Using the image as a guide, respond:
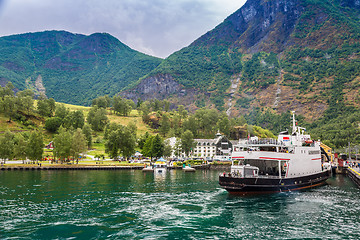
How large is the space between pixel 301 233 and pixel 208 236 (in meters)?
10.2

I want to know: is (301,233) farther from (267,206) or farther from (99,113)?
(99,113)

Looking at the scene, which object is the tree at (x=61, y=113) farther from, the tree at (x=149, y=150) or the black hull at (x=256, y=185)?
the black hull at (x=256, y=185)

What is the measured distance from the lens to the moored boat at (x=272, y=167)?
49312mm

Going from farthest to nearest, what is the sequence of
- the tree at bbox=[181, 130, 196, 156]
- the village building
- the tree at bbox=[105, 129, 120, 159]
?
1. the village building
2. the tree at bbox=[181, 130, 196, 156]
3. the tree at bbox=[105, 129, 120, 159]

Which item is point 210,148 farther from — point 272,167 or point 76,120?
point 272,167

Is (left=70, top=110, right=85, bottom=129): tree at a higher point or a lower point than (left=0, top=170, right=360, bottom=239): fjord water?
higher

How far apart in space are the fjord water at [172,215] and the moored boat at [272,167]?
2.24 metres

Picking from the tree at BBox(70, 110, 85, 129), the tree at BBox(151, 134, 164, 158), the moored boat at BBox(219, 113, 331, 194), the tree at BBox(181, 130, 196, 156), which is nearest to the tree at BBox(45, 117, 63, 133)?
the tree at BBox(70, 110, 85, 129)

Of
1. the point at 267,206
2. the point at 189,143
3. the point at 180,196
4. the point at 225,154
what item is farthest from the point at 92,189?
the point at 225,154

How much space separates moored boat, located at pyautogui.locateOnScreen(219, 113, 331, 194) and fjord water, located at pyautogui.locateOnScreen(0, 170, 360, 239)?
88.4 inches

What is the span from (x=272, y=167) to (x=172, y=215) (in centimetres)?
2881

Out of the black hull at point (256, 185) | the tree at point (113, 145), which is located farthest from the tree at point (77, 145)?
the black hull at point (256, 185)

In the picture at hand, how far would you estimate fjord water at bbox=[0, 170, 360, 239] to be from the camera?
1113 inches

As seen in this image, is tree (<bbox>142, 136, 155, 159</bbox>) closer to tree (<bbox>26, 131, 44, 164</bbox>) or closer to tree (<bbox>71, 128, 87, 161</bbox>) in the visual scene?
tree (<bbox>71, 128, 87, 161</bbox>)
